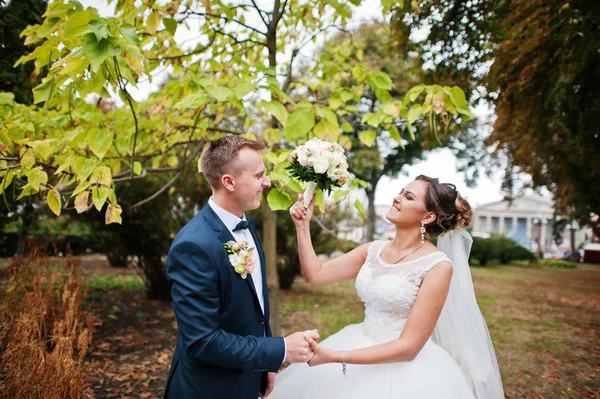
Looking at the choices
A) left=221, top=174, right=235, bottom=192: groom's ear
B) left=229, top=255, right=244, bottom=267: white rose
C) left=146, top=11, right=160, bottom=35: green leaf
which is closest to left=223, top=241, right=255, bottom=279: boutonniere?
left=229, top=255, right=244, bottom=267: white rose

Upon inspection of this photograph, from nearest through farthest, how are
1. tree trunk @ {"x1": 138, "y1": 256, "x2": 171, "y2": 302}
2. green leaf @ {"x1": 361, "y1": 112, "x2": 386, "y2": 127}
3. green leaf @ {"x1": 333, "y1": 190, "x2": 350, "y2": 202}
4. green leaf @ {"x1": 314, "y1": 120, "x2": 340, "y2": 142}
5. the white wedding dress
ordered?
1. the white wedding dress
2. green leaf @ {"x1": 314, "y1": 120, "x2": 340, "y2": 142}
3. green leaf @ {"x1": 361, "y1": 112, "x2": 386, "y2": 127}
4. green leaf @ {"x1": 333, "y1": 190, "x2": 350, "y2": 202}
5. tree trunk @ {"x1": 138, "y1": 256, "x2": 171, "y2": 302}

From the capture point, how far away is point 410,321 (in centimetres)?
209

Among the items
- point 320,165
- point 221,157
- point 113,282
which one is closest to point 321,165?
point 320,165

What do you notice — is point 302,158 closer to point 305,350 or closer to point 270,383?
point 305,350

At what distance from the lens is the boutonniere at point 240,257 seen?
69.6 inches

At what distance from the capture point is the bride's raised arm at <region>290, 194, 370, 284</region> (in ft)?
8.01

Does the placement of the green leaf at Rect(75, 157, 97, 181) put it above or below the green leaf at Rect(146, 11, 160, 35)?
below

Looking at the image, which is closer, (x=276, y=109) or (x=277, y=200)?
(x=277, y=200)

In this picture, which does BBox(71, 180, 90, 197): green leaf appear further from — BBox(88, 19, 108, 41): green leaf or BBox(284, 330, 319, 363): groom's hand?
BBox(284, 330, 319, 363): groom's hand

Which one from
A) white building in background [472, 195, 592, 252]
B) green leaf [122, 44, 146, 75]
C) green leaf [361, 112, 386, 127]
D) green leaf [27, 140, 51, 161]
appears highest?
white building in background [472, 195, 592, 252]

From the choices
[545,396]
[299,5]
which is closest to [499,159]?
[545,396]

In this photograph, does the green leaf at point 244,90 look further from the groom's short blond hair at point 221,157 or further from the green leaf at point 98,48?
the green leaf at point 98,48

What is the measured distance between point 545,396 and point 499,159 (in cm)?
1327

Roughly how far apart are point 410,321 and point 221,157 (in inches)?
50.3
